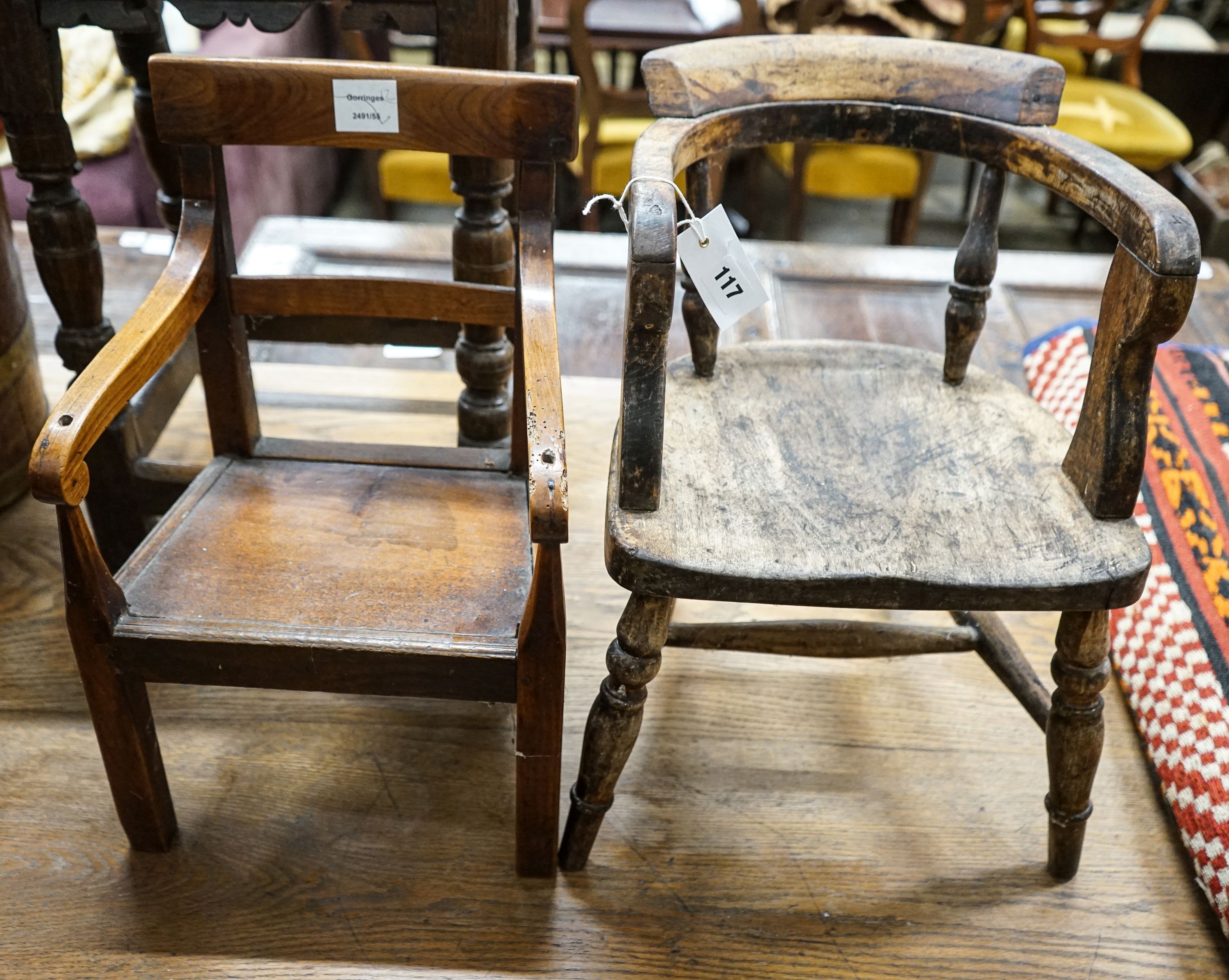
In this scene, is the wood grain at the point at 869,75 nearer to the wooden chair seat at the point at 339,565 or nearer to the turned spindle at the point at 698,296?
the turned spindle at the point at 698,296

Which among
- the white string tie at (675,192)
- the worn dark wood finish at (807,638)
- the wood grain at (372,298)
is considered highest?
the white string tie at (675,192)

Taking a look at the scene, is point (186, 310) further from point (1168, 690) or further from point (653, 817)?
point (1168, 690)

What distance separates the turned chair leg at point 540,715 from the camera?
96cm

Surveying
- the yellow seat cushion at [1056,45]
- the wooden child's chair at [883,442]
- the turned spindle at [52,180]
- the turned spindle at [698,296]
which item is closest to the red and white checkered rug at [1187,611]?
the wooden child's chair at [883,442]

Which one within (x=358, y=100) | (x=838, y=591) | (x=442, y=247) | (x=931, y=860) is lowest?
(x=931, y=860)

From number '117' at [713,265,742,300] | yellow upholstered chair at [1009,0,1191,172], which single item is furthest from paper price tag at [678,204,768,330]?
yellow upholstered chair at [1009,0,1191,172]

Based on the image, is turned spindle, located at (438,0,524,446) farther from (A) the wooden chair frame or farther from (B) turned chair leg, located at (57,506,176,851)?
(A) the wooden chair frame

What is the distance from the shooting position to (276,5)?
50.4 inches

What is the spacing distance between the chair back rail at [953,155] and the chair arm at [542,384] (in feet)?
0.22

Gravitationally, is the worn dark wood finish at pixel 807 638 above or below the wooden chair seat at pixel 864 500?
below

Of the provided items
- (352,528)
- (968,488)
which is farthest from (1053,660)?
(352,528)

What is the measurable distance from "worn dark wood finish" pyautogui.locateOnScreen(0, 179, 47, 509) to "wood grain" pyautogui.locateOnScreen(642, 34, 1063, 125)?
0.95m

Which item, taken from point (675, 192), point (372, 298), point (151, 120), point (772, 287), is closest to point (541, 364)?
point (675, 192)

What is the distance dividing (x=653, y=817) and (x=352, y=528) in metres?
0.47
